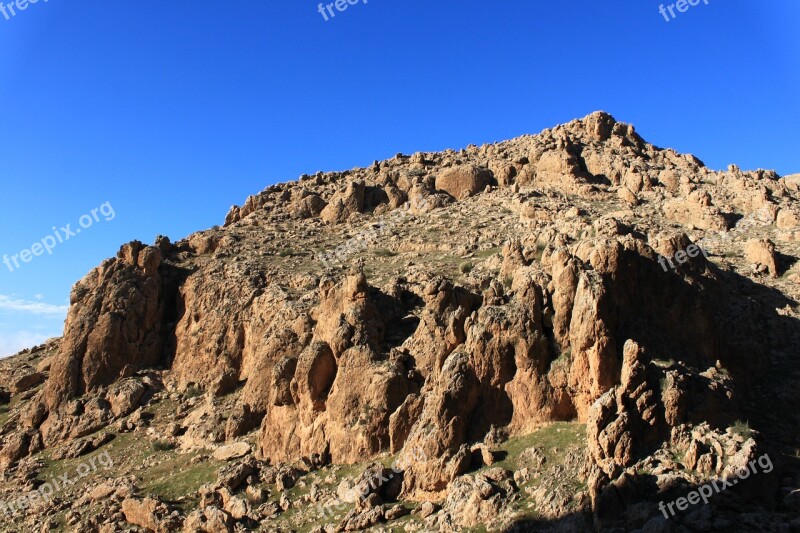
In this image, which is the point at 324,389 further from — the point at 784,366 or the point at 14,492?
the point at 784,366

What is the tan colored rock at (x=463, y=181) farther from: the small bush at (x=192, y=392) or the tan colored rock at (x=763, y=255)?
the small bush at (x=192, y=392)

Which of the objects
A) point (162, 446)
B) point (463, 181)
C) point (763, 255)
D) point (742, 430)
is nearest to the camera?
point (742, 430)

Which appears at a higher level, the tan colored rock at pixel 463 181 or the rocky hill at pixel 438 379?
the tan colored rock at pixel 463 181

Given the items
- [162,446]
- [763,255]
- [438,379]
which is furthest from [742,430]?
[162,446]

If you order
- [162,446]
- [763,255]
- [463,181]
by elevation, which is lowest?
[162,446]

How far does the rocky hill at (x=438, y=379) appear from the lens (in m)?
20.7

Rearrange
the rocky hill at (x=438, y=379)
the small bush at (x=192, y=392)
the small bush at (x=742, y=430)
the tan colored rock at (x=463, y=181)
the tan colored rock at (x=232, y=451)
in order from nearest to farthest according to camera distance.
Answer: the small bush at (x=742, y=430)
the rocky hill at (x=438, y=379)
the tan colored rock at (x=232, y=451)
the small bush at (x=192, y=392)
the tan colored rock at (x=463, y=181)

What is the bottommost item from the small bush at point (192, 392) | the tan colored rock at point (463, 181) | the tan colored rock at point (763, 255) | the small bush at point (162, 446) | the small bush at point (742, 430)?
the small bush at point (742, 430)

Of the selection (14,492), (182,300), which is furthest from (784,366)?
(14,492)

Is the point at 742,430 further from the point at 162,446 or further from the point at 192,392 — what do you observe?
the point at 192,392

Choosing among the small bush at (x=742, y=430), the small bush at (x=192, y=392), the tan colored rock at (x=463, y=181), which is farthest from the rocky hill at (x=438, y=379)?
the tan colored rock at (x=463, y=181)

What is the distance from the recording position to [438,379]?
25672 millimetres

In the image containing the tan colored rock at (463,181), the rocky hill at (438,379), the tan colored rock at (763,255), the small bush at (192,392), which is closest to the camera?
the rocky hill at (438,379)

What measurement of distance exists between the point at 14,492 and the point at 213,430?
31.9ft
